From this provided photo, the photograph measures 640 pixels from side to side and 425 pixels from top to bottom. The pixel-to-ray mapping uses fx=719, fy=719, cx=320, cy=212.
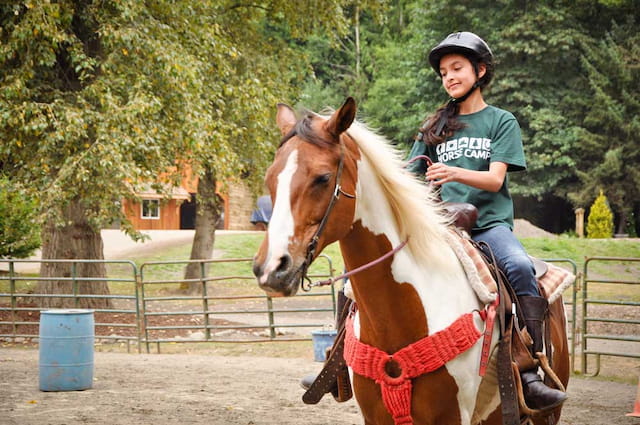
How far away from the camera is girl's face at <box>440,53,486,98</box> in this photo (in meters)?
3.62

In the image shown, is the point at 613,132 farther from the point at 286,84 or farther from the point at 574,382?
the point at 574,382

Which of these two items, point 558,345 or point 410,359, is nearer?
point 410,359

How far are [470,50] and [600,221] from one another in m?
26.4

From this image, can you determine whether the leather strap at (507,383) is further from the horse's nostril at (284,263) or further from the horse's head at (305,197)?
the horse's nostril at (284,263)

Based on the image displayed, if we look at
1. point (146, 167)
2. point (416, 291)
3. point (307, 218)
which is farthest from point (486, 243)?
point (146, 167)

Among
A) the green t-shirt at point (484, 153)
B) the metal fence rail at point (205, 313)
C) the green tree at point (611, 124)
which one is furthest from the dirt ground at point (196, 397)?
the green tree at point (611, 124)

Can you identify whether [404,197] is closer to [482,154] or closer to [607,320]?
[482,154]

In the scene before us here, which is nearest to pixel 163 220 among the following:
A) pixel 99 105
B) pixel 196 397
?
pixel 99 105

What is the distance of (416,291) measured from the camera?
3.01 metres

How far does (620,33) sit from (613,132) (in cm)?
460

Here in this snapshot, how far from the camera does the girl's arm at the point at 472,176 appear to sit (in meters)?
3.21

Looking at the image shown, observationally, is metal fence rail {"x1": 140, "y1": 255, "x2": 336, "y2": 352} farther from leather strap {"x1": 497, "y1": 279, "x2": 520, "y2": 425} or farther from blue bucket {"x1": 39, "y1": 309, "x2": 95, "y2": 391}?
leather strap {"x1": 497, "y1": 279, "x2": 520, "y2": 425}

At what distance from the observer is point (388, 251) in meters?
2.98

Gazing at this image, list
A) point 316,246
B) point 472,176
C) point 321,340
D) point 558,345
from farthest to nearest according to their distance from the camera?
1. point 321,340
2. point 558,345
3. point 472,176
4. point 316,246
